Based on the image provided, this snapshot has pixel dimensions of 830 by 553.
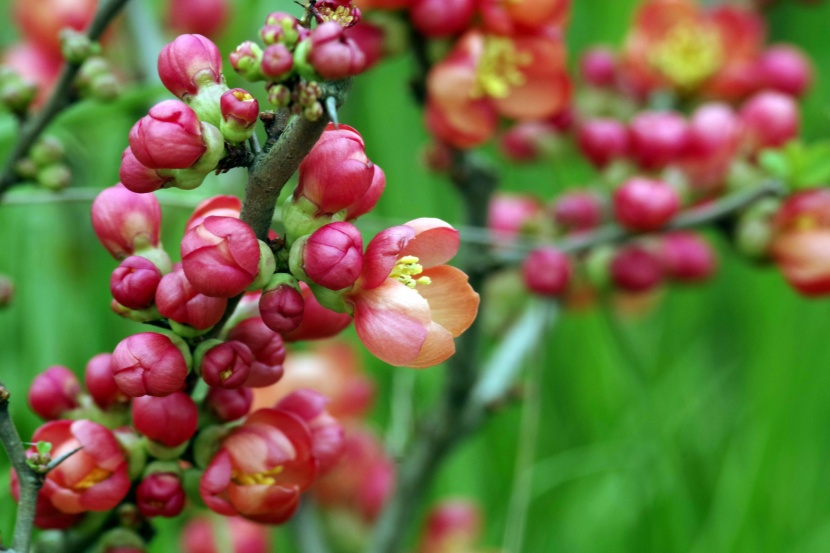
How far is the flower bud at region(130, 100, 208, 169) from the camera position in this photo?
0.46 m

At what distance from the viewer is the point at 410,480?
1.02m

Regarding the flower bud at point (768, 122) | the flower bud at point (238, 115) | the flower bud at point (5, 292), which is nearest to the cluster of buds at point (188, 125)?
the flower bud at point (238, 115)

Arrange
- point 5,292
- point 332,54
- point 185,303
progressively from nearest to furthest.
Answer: point 332,54
point 185,303
point 5,292

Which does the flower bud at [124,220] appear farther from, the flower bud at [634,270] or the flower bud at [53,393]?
the flower bud at [634,270]

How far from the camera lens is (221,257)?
1.53 ft

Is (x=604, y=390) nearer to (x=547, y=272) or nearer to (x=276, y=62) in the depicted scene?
(x=547, y=272)

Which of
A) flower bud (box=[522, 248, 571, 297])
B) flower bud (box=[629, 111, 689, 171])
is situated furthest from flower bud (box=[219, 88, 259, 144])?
flower bud (box=[629, 111, 689, 171])

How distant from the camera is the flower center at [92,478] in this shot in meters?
0.54

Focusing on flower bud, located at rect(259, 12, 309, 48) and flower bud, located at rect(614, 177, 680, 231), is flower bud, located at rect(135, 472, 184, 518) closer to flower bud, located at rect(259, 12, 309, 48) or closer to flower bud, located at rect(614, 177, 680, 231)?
flower bud, located at rect(259, 12, 309, 48)

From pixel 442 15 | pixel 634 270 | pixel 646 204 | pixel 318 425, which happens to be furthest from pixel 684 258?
pixel 318 425

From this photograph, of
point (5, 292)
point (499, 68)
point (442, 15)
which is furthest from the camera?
point (499, 68)

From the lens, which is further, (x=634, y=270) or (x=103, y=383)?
(x=634, y=270)

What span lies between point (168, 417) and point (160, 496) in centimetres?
5

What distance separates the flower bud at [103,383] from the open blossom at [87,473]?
3 centimetres
